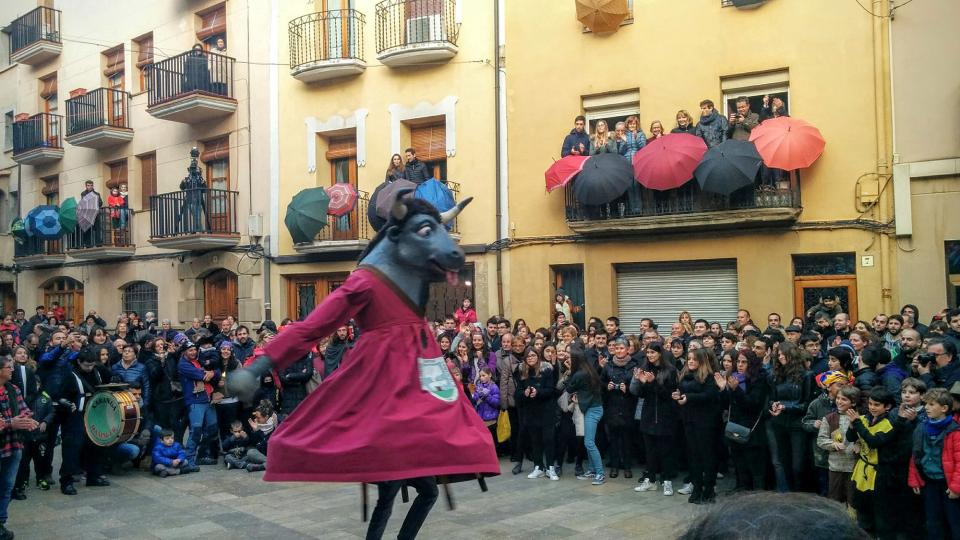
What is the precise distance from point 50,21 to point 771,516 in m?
29.2

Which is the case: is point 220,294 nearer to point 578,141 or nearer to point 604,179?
point 578,141

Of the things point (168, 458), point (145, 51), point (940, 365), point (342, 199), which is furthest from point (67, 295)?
point (940, 365)

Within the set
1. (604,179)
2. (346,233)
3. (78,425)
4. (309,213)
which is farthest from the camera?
(346,233)

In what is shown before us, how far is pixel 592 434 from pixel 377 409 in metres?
5.85

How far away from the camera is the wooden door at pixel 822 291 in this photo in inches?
536

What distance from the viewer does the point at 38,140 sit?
2600cm

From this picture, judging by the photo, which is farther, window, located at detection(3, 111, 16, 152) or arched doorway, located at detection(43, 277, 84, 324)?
window, located at detection(3, 111, 16, 152)

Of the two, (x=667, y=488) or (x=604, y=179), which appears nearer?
(x=667, y=488)

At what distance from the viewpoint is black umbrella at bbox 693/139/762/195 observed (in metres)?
13.2

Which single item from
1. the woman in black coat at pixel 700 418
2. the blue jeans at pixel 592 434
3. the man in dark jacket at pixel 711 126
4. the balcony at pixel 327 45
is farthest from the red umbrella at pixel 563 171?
the woman in black coat at pixel 700 418

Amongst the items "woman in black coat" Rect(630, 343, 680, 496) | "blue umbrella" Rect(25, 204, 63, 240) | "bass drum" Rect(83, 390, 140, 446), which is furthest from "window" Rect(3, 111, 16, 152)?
"woman in black coat" Rect(630, 343, 680, 496)

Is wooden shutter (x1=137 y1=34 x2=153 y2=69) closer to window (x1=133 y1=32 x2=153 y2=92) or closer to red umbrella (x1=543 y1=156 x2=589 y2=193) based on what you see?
window (x1=133 y1=32 x2=153 y2=92)

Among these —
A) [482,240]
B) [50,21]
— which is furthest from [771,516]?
[50,21]

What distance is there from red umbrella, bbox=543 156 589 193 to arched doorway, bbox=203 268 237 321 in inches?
355
